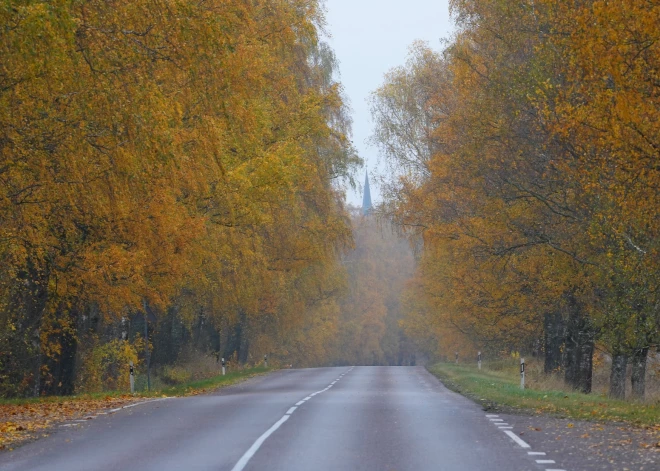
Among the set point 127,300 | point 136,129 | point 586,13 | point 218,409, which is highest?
point 586,13

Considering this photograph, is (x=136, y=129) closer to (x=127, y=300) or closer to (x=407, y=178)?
(x=127, y=300)

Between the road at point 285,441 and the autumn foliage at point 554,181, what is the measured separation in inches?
187

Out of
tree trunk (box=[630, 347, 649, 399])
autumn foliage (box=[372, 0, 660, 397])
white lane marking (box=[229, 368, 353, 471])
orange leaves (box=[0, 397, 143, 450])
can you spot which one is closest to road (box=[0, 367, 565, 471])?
white lane marking (box=[229, 368, 353, 471])

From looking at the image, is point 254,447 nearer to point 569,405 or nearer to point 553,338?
point 569,405

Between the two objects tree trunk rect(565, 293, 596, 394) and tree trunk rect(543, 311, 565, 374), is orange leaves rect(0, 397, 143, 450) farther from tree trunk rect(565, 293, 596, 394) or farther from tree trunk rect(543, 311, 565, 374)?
tree trunk rect(543, 311, 565, 374)

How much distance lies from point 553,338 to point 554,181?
11768mm

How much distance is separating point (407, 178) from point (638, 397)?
18262mm

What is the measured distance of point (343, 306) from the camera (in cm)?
9050

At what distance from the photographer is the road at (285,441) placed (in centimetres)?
1085

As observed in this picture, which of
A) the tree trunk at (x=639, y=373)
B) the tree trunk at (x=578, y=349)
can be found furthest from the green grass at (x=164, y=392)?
the tree trunk at (x=639, y=373)

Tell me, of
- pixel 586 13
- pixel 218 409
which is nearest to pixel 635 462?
pixel 586 13

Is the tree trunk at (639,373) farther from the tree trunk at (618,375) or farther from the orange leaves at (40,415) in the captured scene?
the orange leaves at (40,415)

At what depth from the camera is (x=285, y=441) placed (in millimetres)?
13039

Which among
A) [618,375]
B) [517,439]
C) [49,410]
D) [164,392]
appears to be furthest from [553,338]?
[517,439]
